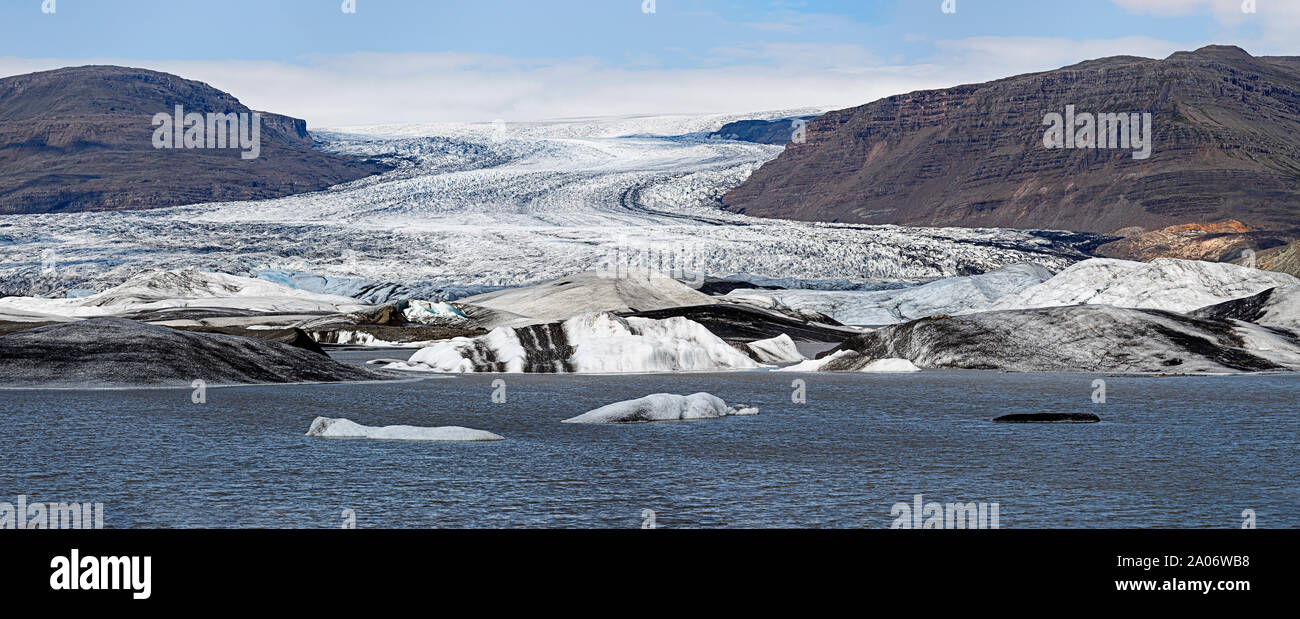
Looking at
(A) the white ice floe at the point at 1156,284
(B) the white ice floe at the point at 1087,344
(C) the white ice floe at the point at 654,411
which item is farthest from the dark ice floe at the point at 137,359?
(A) the white ice floe at the point at 1156,284

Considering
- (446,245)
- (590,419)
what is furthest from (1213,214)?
(590,419)

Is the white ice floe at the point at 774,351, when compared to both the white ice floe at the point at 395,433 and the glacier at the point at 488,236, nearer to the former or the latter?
the white ice floe at the point at 395,433

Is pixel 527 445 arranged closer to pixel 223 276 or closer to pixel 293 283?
pixel 223 276

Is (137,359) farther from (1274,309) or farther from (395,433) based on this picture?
(1274,309)

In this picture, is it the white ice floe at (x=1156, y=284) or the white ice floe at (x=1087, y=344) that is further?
the white ice floe at (x=1156, y=284)
